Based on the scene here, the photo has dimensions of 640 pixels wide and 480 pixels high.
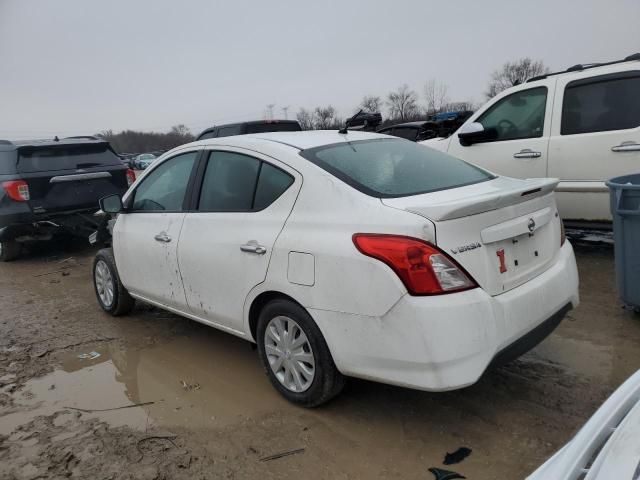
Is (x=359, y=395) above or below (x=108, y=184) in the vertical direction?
below

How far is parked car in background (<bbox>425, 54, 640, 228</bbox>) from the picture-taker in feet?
16.8

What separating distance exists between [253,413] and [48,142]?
6689 millimetres

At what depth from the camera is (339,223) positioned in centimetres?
271

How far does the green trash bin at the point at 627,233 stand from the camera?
12.0 feet

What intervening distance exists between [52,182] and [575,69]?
704 cm

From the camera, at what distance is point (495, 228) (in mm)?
2625

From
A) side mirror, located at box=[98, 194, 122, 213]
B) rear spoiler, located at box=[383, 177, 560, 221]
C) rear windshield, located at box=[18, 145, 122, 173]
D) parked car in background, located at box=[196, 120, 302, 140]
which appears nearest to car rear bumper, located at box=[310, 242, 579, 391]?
rear spoiler, located at box=[383, 177, 560, 221]

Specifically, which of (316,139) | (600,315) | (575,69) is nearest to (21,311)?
(316,139)

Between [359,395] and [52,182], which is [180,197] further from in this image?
[52,182]

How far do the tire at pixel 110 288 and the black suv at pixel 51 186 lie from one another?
3060mm

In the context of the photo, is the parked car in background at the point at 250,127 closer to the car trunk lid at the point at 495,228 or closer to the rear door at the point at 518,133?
the rear door at the point at 518,133

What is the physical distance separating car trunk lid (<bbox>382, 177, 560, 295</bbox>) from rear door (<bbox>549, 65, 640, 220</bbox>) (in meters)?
2.58

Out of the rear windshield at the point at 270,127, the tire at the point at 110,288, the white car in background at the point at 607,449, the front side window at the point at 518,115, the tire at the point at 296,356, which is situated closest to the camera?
the white car in background at the point at 607,449

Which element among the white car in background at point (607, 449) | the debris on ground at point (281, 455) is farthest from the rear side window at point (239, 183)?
the white car in background at point (607, 449)
